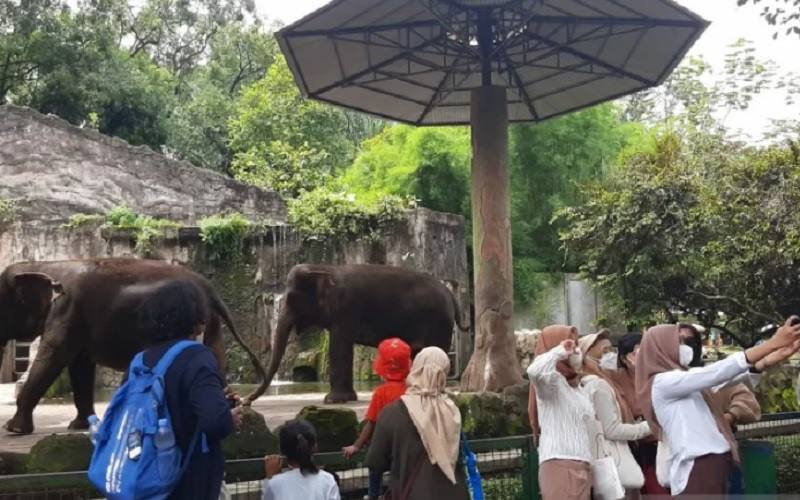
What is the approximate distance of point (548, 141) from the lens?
84.4 ft

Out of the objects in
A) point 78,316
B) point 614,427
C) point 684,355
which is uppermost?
point 78,316

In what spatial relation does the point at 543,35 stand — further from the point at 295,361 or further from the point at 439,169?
the point at 439,169

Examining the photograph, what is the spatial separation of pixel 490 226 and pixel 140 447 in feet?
27.1

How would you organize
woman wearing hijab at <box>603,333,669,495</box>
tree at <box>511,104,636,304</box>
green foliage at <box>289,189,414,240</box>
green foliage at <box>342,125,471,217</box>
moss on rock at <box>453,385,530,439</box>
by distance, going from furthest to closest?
1. tree at <box>511,104,636,304</box>
2. green foliage at <box>342,125,471,217</box>
3. green foliage at <box>289,189,414,240</box>
4. moss on rock at <box>453,385,530,439</box>
5. woman wearing hijab at <box>603,333,669,495</box>

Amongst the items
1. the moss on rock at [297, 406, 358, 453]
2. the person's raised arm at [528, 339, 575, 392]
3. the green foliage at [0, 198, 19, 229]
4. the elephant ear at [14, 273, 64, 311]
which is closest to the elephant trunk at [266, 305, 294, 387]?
the elephant ear at [14, 273, 64, 311]

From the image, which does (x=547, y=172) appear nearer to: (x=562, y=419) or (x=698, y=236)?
(x=698, y=236)

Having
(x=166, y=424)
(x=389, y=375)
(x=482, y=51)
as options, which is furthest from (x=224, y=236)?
(x=166, y=424)

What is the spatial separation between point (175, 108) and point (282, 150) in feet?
23.5

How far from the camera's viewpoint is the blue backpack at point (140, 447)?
3.46 metres

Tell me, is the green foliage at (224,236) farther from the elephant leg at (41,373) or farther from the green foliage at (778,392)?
the elephant leg at (41,373)

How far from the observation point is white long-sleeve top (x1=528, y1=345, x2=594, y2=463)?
5.05 metres

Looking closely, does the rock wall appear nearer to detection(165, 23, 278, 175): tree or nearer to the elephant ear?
detection(165, 23, 278, 175): tree

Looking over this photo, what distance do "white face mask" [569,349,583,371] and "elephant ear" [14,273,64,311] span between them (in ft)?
18.0

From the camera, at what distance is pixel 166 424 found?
354 centimetres
